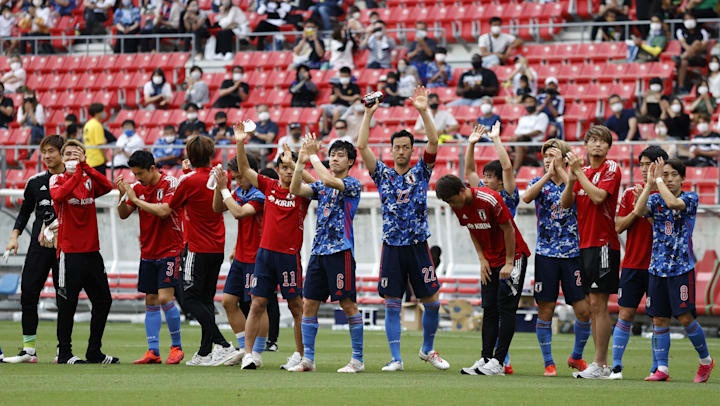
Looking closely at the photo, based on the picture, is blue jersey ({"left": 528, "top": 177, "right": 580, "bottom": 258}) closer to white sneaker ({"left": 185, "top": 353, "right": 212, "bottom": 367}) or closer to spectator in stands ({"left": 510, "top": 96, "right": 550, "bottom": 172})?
white sneaker ({"left": 185, "top": 353, "right": 212, "bottom": 367})

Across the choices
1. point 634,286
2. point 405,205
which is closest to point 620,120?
point 634,286

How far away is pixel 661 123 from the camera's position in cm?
1994

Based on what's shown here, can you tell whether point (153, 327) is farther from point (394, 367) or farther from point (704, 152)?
point (704, 152)

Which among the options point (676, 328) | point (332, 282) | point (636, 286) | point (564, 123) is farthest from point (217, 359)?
point (564, 123)

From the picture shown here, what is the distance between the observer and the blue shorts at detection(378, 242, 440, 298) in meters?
10.9

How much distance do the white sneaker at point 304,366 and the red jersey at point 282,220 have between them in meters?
1.02

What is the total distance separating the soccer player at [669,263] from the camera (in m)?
10.0

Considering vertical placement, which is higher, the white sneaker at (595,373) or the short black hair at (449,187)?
the short black hair at (449,187)

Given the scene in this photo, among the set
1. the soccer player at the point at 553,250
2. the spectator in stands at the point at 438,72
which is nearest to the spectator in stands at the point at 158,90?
the spectator in stands at the point at 438,72

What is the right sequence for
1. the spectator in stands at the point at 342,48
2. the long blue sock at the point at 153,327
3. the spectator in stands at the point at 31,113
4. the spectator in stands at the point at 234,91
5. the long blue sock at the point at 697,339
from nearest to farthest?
the long blue sock at the point at 697,339, the long blue sock at the point at 153,327, the spectator in stands at the point at 342,48, the spectator in stands at the point at 234,91, the spectator in stands at the point at 31,113

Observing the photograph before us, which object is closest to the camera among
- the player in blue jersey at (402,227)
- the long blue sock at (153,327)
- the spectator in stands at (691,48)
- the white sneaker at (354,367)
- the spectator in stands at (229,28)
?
the white sneaker at (354,367)

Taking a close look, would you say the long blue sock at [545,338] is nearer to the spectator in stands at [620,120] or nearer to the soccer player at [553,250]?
the soccer player at [553,250]

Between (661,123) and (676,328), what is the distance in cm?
390

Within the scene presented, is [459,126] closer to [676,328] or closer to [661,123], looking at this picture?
[661,123]
